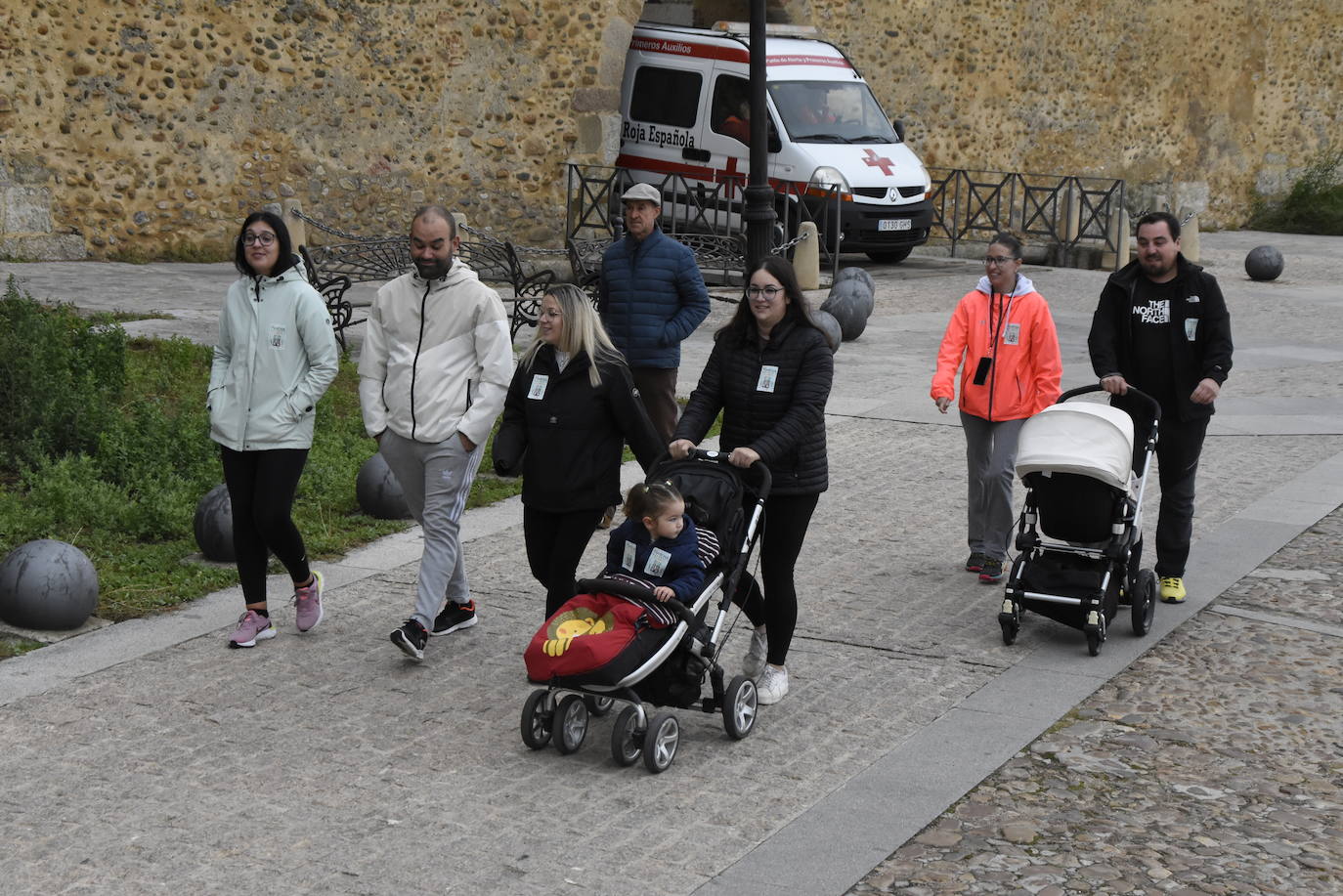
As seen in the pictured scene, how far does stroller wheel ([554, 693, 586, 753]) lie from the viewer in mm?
5180

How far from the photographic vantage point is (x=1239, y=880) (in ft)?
14.4

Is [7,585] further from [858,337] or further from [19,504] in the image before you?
[858,337]

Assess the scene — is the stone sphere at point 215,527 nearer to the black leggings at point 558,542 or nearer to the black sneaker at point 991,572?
the black leggings at point 558,542

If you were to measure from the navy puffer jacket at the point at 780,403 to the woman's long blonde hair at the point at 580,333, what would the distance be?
0.36 m

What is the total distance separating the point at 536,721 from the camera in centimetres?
525

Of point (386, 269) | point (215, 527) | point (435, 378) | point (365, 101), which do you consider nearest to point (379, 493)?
point (215, 527)

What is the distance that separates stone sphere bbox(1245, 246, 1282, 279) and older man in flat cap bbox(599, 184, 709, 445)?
14.0 meters

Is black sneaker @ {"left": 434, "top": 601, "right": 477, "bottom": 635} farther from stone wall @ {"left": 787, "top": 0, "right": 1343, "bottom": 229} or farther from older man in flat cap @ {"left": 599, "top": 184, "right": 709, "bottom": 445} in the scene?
stone wall @ {"left": 787, "top": 0, "right": 1343, "bottom": 229}

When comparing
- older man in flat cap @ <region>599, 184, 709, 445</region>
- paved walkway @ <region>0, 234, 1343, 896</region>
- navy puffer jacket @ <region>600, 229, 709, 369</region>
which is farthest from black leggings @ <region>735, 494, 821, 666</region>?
navy puffer jacket @ <region>600, 229, 709, 369</region>

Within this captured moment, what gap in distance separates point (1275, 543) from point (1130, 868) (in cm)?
402

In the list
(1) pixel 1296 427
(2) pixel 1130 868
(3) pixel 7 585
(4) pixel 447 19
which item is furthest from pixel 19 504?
(4) pixel 447 19

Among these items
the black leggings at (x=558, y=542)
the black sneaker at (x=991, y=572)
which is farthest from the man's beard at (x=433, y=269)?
the black sneaker at (x=991, y=572)

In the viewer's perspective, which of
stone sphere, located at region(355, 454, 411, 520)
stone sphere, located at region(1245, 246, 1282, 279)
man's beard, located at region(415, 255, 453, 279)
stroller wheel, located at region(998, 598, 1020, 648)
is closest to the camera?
man's beard, located at region(415, 255, 453, 279)

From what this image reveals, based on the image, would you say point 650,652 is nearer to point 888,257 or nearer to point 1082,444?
point 1082,444
